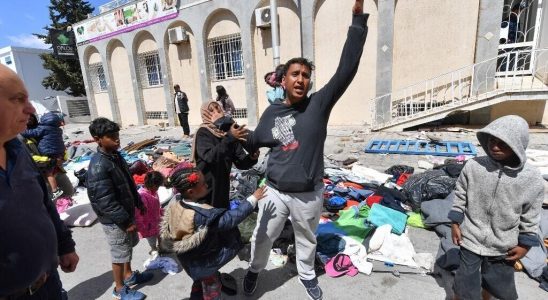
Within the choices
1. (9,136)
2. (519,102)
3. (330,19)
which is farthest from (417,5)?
(9,136)

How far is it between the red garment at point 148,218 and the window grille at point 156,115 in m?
13.3

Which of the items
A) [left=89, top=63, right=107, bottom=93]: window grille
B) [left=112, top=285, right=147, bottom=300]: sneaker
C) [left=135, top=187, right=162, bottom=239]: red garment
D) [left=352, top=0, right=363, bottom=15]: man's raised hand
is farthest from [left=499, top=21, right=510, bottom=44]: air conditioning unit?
[left=89, top=63, right=107, bottom=93]: window grille

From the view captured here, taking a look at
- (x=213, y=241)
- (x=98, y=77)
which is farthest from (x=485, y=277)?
(x=98, y=77)

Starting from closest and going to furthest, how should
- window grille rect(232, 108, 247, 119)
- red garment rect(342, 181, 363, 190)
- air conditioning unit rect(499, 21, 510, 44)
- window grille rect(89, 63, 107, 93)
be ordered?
red garment rect(342, 181, 363, 190) < air conditioning unit rect(499, 21, 510, 44) < window grille rect(232, 108, 247, 119) < window grille rect(89, 63, 107, 93)

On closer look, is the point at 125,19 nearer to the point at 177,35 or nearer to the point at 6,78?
the point at 177,35

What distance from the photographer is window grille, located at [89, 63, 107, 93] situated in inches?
728

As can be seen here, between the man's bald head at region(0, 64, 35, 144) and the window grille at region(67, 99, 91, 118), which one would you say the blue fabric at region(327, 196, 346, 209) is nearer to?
the man's bald head at region(0, 64, 35, 144)

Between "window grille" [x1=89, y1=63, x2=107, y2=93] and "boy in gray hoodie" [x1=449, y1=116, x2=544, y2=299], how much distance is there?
20.6m

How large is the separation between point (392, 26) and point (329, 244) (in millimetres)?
8467

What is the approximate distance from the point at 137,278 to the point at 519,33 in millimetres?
12055

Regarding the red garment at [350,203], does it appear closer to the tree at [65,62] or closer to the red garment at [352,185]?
the red garment at [352,185]

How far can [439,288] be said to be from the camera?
2705 mm

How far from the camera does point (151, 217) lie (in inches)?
134

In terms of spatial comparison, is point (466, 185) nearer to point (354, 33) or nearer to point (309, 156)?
point (309, 156)
